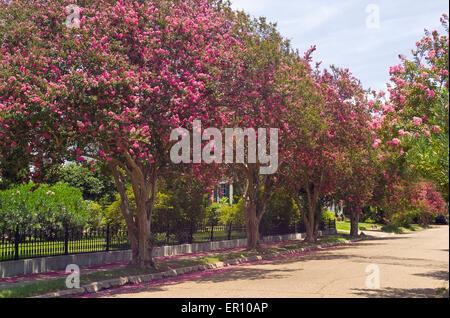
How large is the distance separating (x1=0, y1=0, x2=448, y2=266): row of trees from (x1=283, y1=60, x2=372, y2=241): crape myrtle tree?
3.20 m

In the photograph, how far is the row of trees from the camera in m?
13.2

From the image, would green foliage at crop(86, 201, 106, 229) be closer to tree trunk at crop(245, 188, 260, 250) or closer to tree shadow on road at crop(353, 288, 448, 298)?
tree trunk at crop(245, 188, 260, 250)

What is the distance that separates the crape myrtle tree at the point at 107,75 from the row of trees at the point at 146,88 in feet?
0.13

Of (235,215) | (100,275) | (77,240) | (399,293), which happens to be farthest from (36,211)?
(399,293)

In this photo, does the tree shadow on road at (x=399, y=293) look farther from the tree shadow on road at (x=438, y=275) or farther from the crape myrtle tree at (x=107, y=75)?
the crape myrtle tree at (x=107, y=75)

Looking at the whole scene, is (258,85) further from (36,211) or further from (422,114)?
(36,211)

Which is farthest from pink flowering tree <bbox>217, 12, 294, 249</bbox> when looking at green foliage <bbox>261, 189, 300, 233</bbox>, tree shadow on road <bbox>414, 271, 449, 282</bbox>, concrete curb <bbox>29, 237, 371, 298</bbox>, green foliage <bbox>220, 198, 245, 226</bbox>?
green foliage <bbox>261, 189, 300, 233</bbox>

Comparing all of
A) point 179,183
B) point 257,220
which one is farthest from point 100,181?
point 257,220

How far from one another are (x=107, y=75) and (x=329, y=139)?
17219 mm

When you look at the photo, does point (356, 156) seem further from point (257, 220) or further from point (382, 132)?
point (382, 132)

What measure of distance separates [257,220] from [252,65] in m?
10.9

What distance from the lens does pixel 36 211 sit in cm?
2309

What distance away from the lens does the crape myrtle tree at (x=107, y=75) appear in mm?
13211

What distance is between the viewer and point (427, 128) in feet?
42.5
